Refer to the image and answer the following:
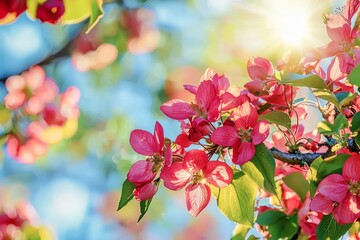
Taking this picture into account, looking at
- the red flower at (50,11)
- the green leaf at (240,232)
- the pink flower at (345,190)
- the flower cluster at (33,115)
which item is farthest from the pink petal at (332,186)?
the flower cluster at (33,115)

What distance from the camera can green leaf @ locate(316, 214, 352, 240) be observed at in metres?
0.57

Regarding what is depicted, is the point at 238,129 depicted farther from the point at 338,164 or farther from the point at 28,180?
the point at 28,180

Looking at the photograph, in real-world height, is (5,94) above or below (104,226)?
above

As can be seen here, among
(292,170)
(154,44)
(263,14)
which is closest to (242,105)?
(292,170)

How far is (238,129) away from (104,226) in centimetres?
149

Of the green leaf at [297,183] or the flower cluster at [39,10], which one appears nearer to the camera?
the green leaf at [297,183]

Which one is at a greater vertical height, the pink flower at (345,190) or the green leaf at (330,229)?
the pink flower at (345,190)

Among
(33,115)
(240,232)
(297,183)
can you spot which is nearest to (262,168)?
(297,183)

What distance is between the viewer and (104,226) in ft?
6.46

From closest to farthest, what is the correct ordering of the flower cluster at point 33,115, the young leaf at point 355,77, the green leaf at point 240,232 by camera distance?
the young leaf at point 355,77
the green leaf at point 240,232
the flower cluster at point 33,115

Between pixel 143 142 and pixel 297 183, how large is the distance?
7.9 inches

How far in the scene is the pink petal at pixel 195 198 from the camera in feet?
1.79

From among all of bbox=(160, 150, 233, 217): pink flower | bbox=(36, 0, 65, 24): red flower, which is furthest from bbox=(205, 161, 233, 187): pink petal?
bbox=(36, 0, 65, 24): red flower

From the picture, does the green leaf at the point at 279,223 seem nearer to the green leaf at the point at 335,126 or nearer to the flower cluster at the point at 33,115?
the green leaf at the point at 335,126
